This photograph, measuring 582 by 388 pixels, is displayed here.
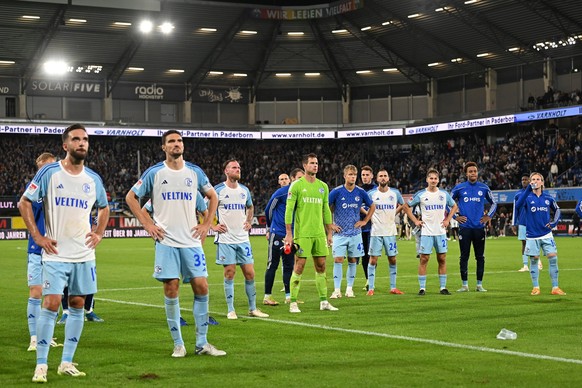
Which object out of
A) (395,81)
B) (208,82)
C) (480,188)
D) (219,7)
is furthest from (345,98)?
(480,188)

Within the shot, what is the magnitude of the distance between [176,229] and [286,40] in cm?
6073

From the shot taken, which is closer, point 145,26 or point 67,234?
point 67,234

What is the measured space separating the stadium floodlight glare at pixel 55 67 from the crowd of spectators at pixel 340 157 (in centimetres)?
669

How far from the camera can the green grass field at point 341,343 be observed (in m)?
9.24

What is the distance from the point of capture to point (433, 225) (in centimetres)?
1892

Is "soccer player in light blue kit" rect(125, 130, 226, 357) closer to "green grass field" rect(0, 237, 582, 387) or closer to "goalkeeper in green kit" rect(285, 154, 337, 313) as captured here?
"green grass field" rect(0, 237, 582, 387)

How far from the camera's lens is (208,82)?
75.3m

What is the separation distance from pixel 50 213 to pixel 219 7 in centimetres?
5398

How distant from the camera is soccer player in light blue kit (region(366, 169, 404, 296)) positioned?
19.1 metres

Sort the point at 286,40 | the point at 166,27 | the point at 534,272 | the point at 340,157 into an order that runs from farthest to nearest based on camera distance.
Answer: the point at 340,157
the point at 286,40
the point at 166,27
the point at 534,272

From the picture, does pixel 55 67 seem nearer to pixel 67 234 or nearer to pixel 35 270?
pixel 35 270

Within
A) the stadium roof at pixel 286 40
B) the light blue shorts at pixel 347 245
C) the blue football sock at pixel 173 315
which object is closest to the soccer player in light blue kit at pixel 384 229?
the light blue shorts at pixel 347 245

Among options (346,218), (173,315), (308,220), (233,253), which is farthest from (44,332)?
(346,218)

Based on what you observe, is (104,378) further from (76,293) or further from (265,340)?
(265,340)
